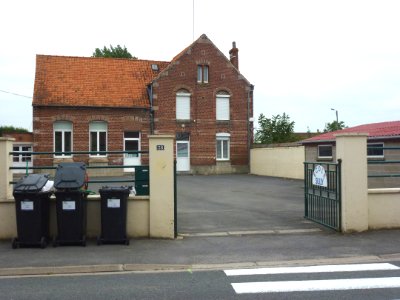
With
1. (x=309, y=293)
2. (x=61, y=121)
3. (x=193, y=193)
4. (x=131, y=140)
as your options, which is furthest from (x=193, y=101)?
(x=309, y=293)

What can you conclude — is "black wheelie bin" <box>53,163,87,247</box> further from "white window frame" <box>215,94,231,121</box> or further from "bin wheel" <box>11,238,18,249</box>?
"white window frame" <box>215,94,231,121</box>

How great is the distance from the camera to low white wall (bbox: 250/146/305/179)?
2827cm

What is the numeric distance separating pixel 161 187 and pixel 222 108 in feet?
83.5

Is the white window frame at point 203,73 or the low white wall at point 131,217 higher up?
the white window frame at point 203,73

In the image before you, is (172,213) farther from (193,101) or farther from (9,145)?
(193,101)

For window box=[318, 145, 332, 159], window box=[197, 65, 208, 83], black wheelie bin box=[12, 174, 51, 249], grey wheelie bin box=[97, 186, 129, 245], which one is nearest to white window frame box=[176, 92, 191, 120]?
window box=[197, 65, 208, 83]

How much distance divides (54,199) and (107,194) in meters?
1.18

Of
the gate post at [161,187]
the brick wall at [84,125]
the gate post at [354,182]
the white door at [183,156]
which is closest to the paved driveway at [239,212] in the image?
the gate post at [161,187]

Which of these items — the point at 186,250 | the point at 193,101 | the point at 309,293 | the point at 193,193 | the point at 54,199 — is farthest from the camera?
the point at 193,101

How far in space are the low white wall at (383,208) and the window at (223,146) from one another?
2434 cm

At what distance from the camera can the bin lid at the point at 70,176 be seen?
27.7 feet

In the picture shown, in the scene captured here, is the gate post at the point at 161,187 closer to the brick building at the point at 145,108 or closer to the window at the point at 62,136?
the brick building at the point at 145,108

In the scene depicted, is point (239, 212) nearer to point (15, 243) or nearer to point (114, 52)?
point (15, 243)

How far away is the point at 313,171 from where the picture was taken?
10.6 meters
